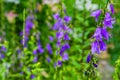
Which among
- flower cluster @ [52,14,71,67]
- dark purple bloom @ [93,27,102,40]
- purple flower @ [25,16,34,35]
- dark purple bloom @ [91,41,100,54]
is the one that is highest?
dark purple bloom @ [93,27,102,40]

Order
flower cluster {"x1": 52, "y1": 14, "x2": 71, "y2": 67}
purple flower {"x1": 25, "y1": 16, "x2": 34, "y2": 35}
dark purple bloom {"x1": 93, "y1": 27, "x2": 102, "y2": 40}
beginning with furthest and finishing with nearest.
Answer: purple flower {"x1": 25, "y1": 16, "x2": 34, "y2": 35}, flower cluster {"x1": 52, "y1": 14, "x2": 71, "y2": 67}, dark purple bloom {"x1": 93, "y1": 27, "x2": 102, "y2": 40}

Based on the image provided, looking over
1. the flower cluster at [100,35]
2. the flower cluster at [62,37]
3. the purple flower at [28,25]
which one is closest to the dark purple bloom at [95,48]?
the flower cluster at [100,35]

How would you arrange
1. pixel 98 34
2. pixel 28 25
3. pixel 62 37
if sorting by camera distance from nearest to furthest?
pixel 98 34
pixel 62 37
pixel 28 25

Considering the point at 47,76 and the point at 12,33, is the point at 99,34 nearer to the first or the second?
the point at 47,76

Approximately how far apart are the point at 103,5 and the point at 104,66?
264 cm

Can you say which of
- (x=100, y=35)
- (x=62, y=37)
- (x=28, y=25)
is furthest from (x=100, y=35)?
(x=28, y=25)

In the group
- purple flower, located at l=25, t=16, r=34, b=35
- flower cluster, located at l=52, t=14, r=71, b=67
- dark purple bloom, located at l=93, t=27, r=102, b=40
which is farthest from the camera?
purple flower, located at l=25, t=16, r=34, b=35

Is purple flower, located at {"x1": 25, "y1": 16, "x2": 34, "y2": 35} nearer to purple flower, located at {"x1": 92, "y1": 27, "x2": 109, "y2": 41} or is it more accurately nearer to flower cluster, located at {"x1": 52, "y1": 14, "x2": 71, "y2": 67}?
flower cluster, located at {"x1": 52, "y1": 14, "x2": 71, "y2": 67}

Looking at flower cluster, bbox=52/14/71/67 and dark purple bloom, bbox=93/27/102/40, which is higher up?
dark purple bloom, bbox=93/27/102/40

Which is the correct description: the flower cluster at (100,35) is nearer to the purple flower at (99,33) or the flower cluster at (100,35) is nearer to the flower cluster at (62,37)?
the purple flower at (99,33)

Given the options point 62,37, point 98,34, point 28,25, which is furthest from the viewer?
point 28,25

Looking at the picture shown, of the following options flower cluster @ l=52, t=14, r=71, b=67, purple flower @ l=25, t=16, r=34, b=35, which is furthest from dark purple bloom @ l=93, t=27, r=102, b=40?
purple flower @ l=25, t=16, r=34, b=35

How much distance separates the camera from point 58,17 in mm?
3660

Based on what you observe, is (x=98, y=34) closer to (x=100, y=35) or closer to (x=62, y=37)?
(x=100, y=35)
